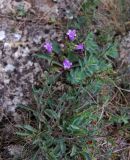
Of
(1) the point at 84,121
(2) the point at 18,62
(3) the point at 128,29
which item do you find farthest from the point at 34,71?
(3) the point at 128,29

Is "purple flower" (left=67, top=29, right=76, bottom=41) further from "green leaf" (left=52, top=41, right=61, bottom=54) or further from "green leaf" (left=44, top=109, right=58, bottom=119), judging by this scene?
"green leaf" (left=44, top=109, right=58, bottom=119)

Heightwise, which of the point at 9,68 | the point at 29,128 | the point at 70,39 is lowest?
the point at 29,128

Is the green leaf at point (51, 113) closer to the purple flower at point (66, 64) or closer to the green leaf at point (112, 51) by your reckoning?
the purple flower at point (66, 64)

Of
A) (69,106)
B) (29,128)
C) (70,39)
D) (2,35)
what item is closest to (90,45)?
(70,39)

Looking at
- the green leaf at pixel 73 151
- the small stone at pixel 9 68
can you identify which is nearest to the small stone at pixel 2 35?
the small stone at pixel 9 68

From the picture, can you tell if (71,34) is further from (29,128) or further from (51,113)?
(29,128)

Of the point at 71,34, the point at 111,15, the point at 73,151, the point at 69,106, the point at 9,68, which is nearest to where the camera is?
the point at 73,151

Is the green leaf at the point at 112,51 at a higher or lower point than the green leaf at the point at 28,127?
higher

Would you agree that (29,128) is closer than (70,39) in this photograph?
Yes

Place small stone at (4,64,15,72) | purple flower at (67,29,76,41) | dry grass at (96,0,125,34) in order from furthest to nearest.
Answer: dry grass at (96,0,125,34)
purple flower at (67,29,76,41)
small stone at (4,64,15,72)

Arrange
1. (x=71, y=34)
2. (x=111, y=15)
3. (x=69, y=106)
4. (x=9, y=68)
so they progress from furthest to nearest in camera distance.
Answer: (x=111, y=15), (x=71, y=34), (x=9, y=68), (x=69, y=106)

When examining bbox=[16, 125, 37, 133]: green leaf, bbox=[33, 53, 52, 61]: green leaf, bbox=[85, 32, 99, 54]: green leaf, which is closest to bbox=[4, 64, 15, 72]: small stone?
bbox=[33, 53, 52, 61]: green leaf
